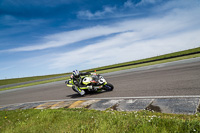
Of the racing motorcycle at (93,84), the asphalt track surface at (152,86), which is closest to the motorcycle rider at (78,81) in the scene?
the racing motorcycle at (93,84)

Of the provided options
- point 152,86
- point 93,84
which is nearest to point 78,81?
point 93,84

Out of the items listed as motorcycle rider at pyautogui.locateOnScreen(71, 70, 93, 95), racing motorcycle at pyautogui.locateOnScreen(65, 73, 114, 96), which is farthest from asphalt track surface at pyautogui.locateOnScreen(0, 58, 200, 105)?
motorcycle rider at pyautogui.locateOnScreen(71, 70, 93, 95)

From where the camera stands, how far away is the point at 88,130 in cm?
341

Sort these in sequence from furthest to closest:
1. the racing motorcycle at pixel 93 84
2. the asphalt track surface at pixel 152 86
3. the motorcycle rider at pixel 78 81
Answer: the motorcycle rider at pixel 78 81 → the racing motorcycle at pixel 93 84 → the asphalt track surface at pixel 152 86

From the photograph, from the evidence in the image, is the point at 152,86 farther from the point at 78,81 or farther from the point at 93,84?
the point at 78,81

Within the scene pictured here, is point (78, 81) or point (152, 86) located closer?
point (152, 86)

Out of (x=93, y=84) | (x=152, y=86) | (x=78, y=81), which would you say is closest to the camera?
(x=152, y=86)

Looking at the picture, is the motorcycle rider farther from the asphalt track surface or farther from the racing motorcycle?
the asphalt track surface

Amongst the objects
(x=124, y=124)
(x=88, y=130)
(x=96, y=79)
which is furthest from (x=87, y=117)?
(x=96, y=79)

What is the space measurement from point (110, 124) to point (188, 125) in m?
1.71

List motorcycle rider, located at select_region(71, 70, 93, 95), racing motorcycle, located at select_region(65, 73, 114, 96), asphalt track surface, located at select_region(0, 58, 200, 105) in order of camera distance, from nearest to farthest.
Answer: asphalt track surface, located at select_region(0, 58, 200, 105)
racing motorcycle, located at select_region(65, 73, 114, 96)
motorcycle rider, located at select_region(71, 70, 93, 95)

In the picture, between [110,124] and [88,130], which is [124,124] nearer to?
[110,124]

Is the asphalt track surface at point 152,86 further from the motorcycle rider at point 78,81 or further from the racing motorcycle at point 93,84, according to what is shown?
the motorcycle rider at point 78,81

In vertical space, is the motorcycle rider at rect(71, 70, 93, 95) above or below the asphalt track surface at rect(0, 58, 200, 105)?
above
